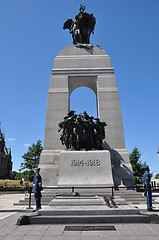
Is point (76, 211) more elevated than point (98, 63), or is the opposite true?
point (98, 63)

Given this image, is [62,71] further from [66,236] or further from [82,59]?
[66,236]

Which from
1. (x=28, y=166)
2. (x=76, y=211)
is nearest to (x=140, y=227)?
(x=76, y=211)

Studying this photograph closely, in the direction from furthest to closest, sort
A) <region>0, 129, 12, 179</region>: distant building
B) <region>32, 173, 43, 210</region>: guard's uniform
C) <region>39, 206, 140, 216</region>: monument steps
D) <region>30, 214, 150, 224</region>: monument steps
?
<region>0, 129, 12, 179</region>: distant building
<region>32, 173, 43, 210</region>: guard's uniform
<region>39, 206, 140, 216</region>: monument steps
<region>30, 214, 150, 224</region>: monument steps

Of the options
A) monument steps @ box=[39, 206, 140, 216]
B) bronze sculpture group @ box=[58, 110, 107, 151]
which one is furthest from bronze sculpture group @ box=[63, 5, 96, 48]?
monument steps @ box=[39, 206, 140, 216]

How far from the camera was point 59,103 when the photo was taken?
19000mm

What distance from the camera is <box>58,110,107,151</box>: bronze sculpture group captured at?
14.9 meters

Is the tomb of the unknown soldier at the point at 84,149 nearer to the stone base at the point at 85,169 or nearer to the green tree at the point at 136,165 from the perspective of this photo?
the stone base at the point at 85,169

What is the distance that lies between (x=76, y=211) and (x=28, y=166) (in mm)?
47188

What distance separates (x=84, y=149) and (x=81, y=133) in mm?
1161

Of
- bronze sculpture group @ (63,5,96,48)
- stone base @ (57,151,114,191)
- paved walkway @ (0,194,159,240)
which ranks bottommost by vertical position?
paved walkway @ (0,194,159,240)

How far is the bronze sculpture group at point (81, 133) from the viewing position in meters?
14.9

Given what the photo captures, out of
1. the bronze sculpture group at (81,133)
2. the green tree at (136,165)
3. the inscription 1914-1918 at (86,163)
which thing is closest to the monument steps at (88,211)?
the inscription 1914-1918 at (86,163)

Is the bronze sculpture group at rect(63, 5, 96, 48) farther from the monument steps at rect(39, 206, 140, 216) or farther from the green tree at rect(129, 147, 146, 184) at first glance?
the green tree at rect(129, 147, 146, 184)

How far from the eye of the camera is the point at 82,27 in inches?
930
